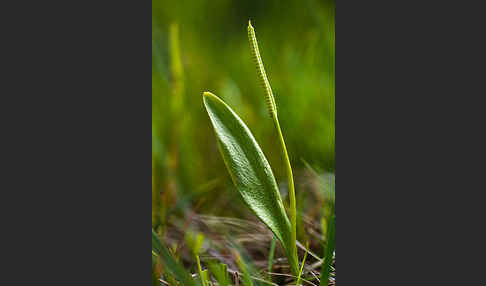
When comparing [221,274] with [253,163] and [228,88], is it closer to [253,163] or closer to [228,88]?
[253,163]

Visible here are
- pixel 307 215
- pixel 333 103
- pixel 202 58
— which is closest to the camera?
pixel 333 103

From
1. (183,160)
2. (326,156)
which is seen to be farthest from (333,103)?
(183,160)

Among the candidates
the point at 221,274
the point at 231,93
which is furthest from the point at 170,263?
the point at 231,93

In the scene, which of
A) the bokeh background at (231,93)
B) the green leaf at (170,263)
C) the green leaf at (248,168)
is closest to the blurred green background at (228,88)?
the bokeh background at (231,93)

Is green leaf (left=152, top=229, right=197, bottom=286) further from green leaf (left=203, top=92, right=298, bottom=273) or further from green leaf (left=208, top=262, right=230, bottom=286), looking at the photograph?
green leaf (left=203, top=92, right=298, bottom=273)

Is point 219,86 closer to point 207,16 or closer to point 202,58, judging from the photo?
point 202,58

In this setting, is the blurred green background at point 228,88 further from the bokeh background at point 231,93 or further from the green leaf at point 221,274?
the green leaf at point 221,274

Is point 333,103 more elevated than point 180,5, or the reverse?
point 180,5
